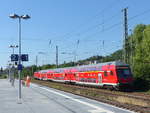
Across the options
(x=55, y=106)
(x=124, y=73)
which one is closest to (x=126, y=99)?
(x=55, y=106)

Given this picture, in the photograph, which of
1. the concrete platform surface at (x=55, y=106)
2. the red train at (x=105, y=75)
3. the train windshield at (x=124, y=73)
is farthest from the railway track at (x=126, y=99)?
the train windshield at (x=124, y=73)

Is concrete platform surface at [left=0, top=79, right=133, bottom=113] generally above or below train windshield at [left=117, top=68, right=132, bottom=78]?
below

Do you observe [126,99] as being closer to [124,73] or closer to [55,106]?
[55,106]

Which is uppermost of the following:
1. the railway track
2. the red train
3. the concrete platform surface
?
the red train

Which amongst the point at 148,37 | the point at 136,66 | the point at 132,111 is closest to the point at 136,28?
the point at 148,37

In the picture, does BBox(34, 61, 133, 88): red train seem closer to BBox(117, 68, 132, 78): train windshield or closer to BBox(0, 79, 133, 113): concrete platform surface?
BBox(117, 68, 132, 78): train windshield

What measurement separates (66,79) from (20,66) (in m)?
33.4

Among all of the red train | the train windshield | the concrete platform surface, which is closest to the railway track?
the concrete platform surface

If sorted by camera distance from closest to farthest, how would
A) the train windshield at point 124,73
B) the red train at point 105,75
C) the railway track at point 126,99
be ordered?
the railway track at point 126,99 < the red train at point 105,75 < the train windshield at point 124,73

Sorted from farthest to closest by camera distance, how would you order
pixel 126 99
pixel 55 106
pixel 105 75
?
pixel 105 75, pixel 126 99, pixel 55 106

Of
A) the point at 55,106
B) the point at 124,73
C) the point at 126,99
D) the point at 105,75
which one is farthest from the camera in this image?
the point at 105,75

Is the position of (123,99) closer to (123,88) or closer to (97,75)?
(123,88)

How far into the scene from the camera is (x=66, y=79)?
58.3 metres

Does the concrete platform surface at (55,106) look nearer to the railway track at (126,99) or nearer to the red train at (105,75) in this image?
the railway track at (126,99)
